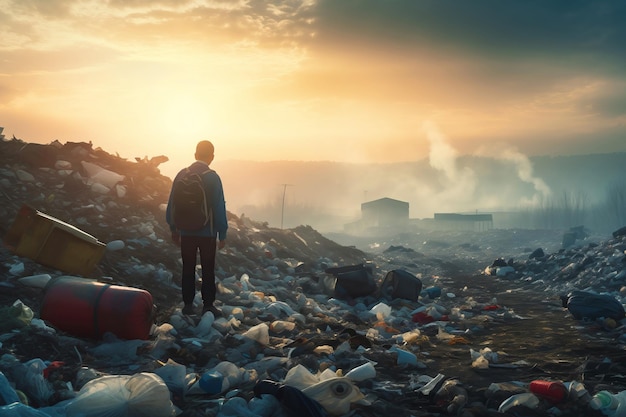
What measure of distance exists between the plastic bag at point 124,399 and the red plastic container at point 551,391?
2385 mm

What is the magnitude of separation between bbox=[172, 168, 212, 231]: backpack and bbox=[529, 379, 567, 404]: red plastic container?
3.29 meters

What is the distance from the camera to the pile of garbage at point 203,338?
3.18 meters

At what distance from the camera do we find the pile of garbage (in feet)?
10.4

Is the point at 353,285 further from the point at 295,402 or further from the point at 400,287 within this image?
the point at 295,402

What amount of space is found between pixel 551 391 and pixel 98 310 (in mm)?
3512

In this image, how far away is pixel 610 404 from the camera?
131 inches

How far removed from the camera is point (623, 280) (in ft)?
35.7

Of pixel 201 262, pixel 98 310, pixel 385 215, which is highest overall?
pixel 385 215

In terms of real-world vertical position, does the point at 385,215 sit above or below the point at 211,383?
above

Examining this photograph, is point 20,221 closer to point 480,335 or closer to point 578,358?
point 480,335

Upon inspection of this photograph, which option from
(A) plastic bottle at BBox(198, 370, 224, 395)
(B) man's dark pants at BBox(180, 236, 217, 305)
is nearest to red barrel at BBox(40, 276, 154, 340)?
(B) man's dark pants at BBox(180, 236, 217, 305)

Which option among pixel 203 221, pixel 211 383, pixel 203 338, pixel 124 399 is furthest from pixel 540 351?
pixel 124 399

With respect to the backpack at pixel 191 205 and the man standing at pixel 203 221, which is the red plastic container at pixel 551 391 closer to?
the man standing at pixel 203 221

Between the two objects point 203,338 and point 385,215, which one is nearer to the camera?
point 203,338
